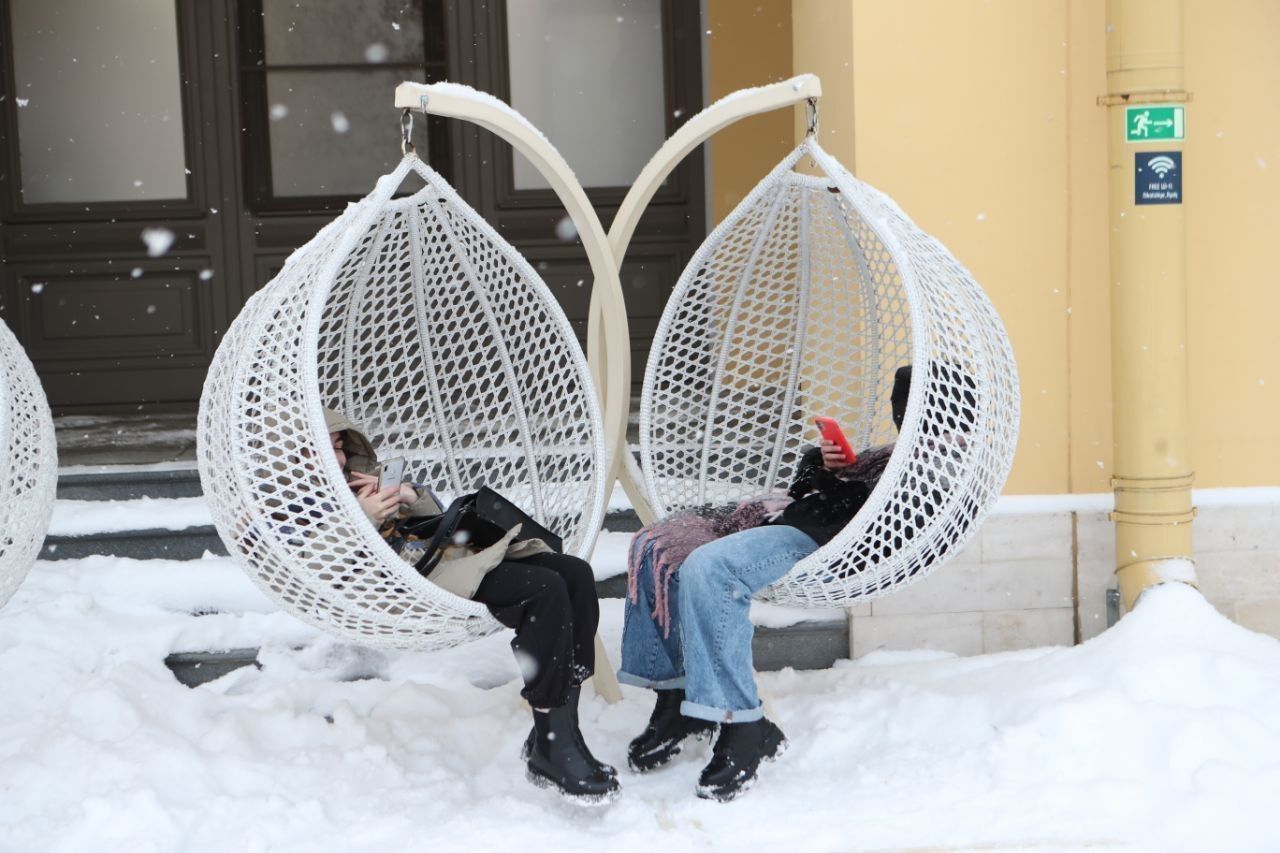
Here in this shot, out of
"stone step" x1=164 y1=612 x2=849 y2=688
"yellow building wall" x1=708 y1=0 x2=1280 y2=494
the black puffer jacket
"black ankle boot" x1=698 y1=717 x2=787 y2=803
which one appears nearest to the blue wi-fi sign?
"yellow building wall" x1=708 y1=0 x2=1280 y2=494

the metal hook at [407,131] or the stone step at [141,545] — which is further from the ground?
→ the metal hook at [407,131]

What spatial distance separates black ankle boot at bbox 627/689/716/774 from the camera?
317cm

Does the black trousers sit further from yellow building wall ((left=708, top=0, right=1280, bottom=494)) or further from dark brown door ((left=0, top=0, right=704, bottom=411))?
dark brown door ((left=0, top=0, right=704, bottom=411))

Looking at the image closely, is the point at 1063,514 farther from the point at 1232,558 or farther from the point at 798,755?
the point at 798,755

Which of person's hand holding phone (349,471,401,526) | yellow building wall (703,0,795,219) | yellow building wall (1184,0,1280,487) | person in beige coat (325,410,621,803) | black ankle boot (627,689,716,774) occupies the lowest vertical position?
A: black ankle boot (627,689,716,774)

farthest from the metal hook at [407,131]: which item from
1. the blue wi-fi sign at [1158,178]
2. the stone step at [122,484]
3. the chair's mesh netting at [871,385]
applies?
the blue wi-fi sign at [1158,178]

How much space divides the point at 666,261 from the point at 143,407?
2.35 m

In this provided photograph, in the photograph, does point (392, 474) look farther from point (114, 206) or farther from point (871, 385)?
point (114, 206)

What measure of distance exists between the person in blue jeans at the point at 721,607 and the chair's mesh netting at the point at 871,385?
0.11m

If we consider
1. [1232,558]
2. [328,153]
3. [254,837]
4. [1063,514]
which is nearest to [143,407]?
[328,153]

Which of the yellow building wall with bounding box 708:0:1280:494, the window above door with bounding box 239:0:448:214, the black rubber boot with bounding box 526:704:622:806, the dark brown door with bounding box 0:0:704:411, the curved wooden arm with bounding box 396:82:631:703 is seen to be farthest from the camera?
the window above door with bounding box 239:0:448:214

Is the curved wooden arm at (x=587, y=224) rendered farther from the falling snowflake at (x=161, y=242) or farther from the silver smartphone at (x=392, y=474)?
the falling snowflake at (x=161, y=242)

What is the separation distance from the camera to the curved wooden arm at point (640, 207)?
10.3 ft

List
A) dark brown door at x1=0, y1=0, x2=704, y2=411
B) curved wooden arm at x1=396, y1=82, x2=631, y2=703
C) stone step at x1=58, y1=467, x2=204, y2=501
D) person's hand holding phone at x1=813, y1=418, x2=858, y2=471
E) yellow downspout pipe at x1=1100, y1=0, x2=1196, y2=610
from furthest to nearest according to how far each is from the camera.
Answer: dark brown door at x1=0, y1=0, x2=704, y2=411
stone step at x1=58, y1=467, x2=204, y2=501
yellow downspout pipe at x1=1100, y1=0, x2=1196, y2=610
person's hand holding phone at x1=813, y1=418, x2=858, y2=471
curved wooden arm at x1=396, y1=82, x2=631, y2=703
